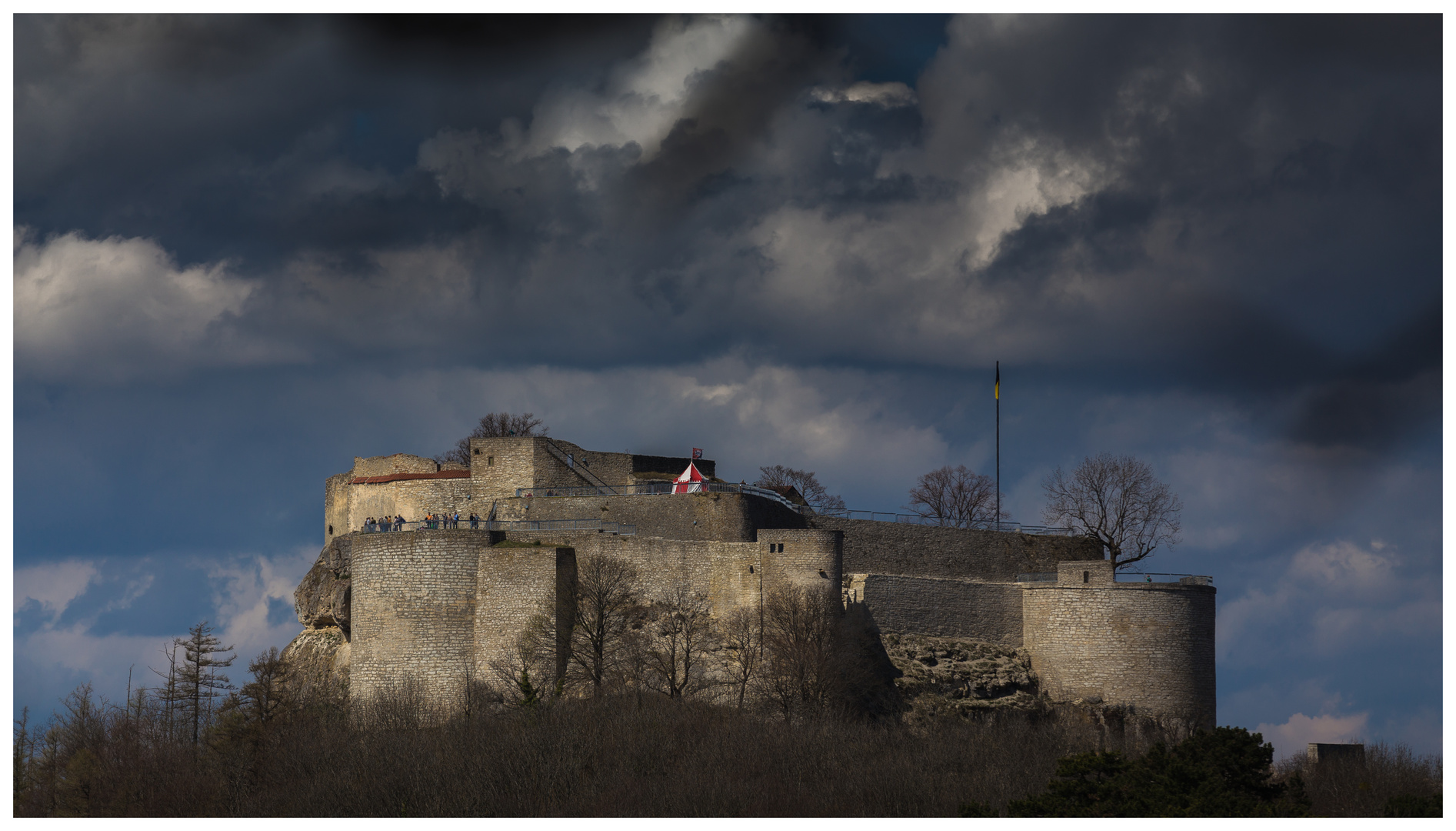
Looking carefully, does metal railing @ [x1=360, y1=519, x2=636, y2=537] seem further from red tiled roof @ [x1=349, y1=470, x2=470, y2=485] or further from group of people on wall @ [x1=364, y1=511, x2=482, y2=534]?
red tiled roof @ [x1=349, y1=470, x2=470, y2=485]

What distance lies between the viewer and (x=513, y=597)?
57562 mm

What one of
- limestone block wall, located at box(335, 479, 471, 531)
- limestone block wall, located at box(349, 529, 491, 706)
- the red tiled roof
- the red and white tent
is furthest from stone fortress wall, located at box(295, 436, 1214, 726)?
the red tiled roof

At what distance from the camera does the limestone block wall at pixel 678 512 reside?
60688 millimetres

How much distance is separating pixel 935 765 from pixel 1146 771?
9.09 metres

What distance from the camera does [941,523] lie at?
66.5 meters

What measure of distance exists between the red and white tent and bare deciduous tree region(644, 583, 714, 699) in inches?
212

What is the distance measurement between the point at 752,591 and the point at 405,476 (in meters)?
19.4

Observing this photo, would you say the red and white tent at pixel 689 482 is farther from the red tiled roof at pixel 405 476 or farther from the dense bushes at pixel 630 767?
the dense bushes at pixel 630 767

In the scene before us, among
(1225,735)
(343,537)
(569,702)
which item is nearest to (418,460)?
(343,537)

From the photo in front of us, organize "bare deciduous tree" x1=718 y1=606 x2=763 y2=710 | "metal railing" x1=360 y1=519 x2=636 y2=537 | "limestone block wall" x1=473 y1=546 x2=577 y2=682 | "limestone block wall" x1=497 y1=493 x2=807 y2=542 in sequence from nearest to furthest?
"bare deciduous tree" x1=718 y1=606 x2=763 y2=710 < "limestone block wall" x1=473 y1=546 x2=577 y2=682 < "limestone block wall" x1=497 y1=493 x2=807 y2=542 < "metal railing" x1=360 y1=519 x2=636 y2=537

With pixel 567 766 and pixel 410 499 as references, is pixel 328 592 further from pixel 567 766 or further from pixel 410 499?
pixel 567 766

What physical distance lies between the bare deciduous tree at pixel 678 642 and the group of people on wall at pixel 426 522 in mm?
8138

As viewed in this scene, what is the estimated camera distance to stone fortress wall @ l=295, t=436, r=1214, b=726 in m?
57.4

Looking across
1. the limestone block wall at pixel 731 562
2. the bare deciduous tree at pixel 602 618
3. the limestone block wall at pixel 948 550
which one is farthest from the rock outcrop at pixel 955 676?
the bare deciduous tree at pixel 602 618
